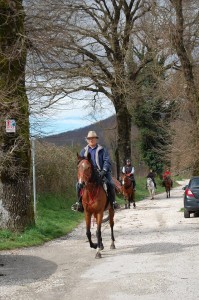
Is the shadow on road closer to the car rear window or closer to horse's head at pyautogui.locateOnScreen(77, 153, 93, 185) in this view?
horse's head at pyautogui.locateOnScreen(77, 153, 93, 185)

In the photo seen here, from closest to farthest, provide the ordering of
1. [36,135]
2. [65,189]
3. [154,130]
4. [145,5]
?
[36,135] < [65,189] < [145,5] < [154,130]

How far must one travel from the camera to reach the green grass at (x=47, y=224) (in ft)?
47.0

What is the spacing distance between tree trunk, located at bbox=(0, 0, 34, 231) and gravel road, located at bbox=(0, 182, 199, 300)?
142 centimetres

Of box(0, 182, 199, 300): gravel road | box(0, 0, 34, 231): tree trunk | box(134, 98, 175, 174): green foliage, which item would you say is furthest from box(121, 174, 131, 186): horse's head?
box(134, 98, 175, 174): green foliage

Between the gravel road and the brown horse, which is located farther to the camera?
the brown horse

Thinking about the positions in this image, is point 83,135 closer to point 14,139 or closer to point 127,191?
point 127,191

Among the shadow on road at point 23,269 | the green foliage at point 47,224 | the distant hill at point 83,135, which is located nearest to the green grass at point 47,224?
the green foliage at point 47,224

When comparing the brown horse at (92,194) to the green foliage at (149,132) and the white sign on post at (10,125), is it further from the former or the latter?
the green foliage at (149,132)

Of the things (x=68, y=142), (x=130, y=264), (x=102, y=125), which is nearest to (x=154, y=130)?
(x=102, y=125)

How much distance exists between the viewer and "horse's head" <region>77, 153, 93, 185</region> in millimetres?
11969

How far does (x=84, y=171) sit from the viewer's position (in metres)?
12.0

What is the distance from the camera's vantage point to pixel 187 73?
24.8m

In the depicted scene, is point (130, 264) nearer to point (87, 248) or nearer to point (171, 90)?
point (87, 248)

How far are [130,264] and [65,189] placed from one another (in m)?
16.5
